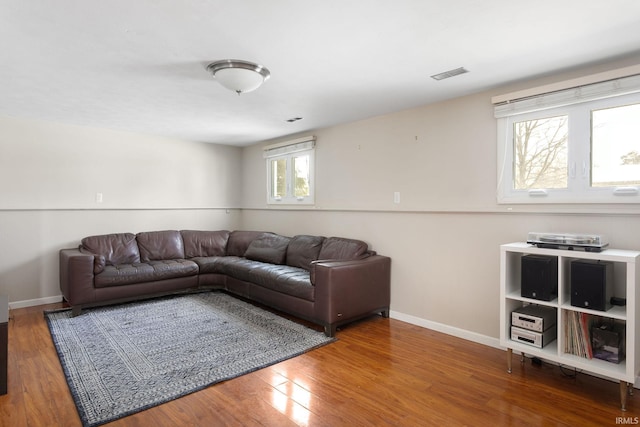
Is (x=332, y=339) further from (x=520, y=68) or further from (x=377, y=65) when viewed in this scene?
(x=520, y=68)

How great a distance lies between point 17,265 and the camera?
3.99 m

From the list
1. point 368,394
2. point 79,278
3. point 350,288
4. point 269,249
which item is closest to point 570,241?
point 368,394

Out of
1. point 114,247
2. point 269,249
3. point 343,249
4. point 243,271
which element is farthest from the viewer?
point 269,249

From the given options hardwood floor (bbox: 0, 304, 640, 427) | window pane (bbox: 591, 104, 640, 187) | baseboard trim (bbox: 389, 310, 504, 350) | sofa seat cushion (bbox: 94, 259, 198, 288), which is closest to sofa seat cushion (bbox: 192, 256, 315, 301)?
sofa seat cushion (bbox: 94, 259, 198, 288)

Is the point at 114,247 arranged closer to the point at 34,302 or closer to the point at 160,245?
the point at 160,245

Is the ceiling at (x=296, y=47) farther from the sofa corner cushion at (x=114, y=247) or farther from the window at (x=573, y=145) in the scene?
the sofa corner cushion at (x=114, y=247)

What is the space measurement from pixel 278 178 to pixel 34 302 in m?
3.42

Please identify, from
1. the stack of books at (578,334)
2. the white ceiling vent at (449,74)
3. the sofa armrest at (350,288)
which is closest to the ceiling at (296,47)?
the white ceiling vent at (449,74)

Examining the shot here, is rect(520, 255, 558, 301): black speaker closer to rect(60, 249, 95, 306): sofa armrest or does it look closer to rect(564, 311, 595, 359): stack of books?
rect(564, 311, 595, 359): stack of books

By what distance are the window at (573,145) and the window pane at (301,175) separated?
8.38ft

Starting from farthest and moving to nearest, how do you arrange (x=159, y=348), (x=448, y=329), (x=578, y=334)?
(x=448, y=329)
(x=159, y=348)
(x=578, y=334)

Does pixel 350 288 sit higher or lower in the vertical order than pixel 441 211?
lower

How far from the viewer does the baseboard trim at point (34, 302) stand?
3961 mm

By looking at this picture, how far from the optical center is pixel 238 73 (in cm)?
246
